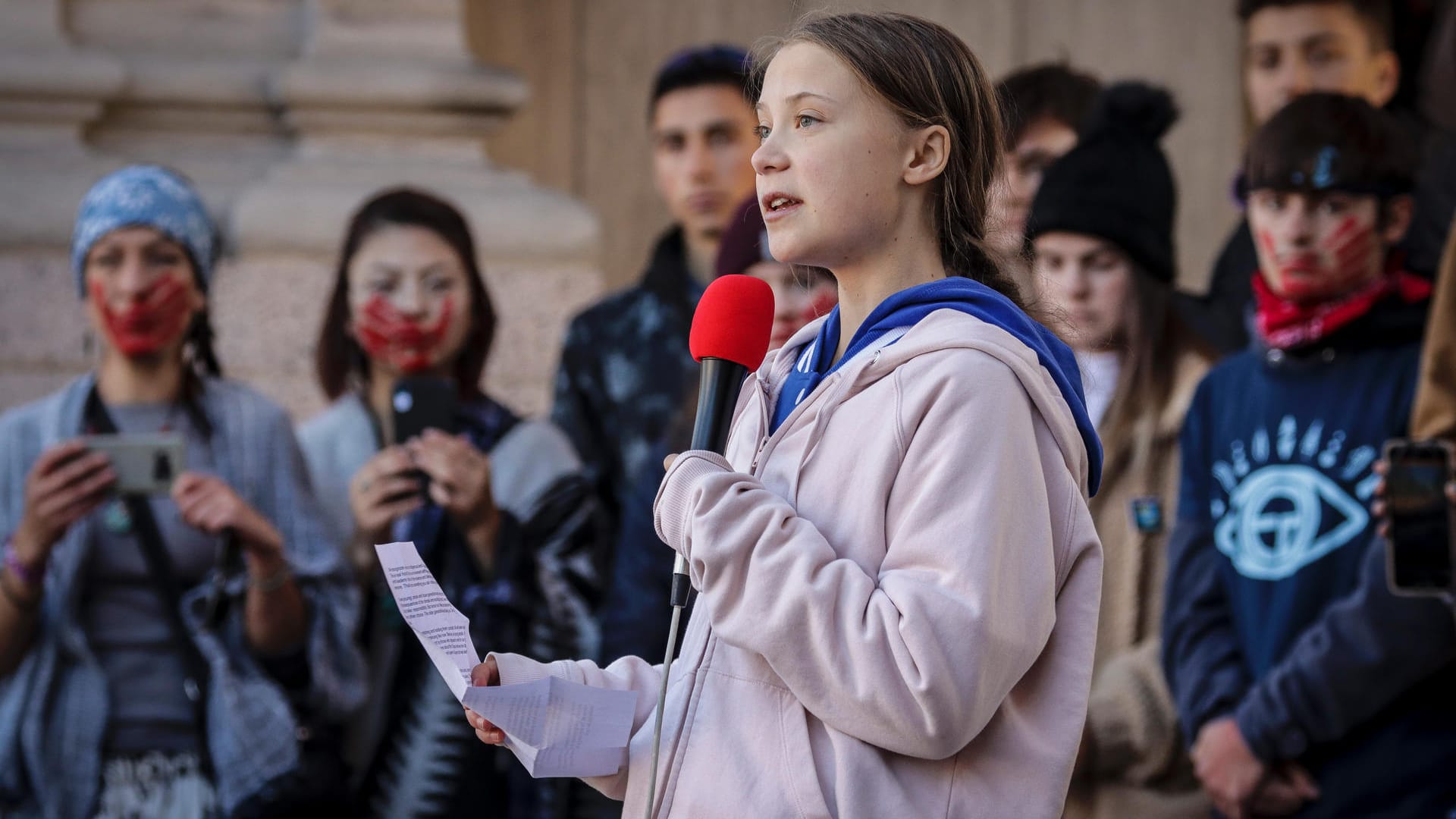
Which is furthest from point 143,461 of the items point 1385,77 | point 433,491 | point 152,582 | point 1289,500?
point 1385,77

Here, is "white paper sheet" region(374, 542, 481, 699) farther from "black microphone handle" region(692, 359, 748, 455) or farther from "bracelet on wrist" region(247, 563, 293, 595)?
"bracelet on wrist" region(247, 563, 293, 595)

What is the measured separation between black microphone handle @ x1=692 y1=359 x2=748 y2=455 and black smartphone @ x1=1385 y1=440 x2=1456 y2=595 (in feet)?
5.85

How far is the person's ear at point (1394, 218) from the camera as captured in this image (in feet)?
12.4

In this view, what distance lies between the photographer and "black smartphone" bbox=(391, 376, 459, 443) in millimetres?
4074

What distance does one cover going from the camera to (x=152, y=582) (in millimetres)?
3832

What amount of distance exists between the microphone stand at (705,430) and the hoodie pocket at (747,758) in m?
0.04

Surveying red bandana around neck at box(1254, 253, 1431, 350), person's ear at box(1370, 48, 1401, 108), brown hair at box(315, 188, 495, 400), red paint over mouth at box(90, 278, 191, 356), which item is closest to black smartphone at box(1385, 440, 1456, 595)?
red bandana around neck at box(1254, 253, 1431, 350)

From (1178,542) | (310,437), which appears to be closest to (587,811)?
(310,437)

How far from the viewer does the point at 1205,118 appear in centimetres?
706

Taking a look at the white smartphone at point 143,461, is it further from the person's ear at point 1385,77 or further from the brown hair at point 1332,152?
the person's ear at point 1385,77

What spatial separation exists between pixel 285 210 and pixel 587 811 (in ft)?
6.30

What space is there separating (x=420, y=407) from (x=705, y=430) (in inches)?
87.5

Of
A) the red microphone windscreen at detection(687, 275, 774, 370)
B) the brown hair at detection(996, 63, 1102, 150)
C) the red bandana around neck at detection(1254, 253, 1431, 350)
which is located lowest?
the red bandana around neck at detection(1254, 253, 1431, 350)

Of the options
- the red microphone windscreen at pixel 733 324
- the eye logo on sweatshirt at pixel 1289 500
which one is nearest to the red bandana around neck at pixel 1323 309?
the eye logo on sweatshirt at pixel 1289 500
